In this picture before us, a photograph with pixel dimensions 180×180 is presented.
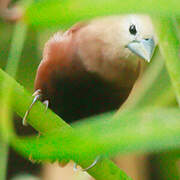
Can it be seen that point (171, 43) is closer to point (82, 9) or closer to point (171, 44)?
point (171, 44)

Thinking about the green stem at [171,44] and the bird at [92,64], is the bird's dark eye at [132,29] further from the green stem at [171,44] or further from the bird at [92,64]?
the green stem at [171,44]

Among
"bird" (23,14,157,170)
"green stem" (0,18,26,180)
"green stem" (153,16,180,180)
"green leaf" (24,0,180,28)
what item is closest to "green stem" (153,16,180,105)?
"green stem" (153,16,180,180)

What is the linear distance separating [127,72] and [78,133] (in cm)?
77

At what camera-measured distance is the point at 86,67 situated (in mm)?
901

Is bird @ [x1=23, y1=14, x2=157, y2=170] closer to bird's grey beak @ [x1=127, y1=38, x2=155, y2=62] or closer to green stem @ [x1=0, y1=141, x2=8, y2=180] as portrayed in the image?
bird's grey beak @ [x1=127, y1=38, x2=155, y2=62]

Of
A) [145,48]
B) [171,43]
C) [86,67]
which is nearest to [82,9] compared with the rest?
[171,43]

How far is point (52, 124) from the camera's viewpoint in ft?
1.32

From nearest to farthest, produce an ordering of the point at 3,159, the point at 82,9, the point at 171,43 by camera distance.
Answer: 1. the point at 82,9
2. the point at 171,43
3. the point at 3,159

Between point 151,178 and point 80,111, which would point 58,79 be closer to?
point 80,111

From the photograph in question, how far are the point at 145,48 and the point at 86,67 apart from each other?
17 centimetres

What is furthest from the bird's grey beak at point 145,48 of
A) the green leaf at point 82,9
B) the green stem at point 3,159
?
the green leaf at point 82,9

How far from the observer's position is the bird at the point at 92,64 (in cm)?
85

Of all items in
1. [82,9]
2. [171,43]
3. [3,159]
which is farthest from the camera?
[3,159]

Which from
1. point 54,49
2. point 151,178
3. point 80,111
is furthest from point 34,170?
point 54,49
